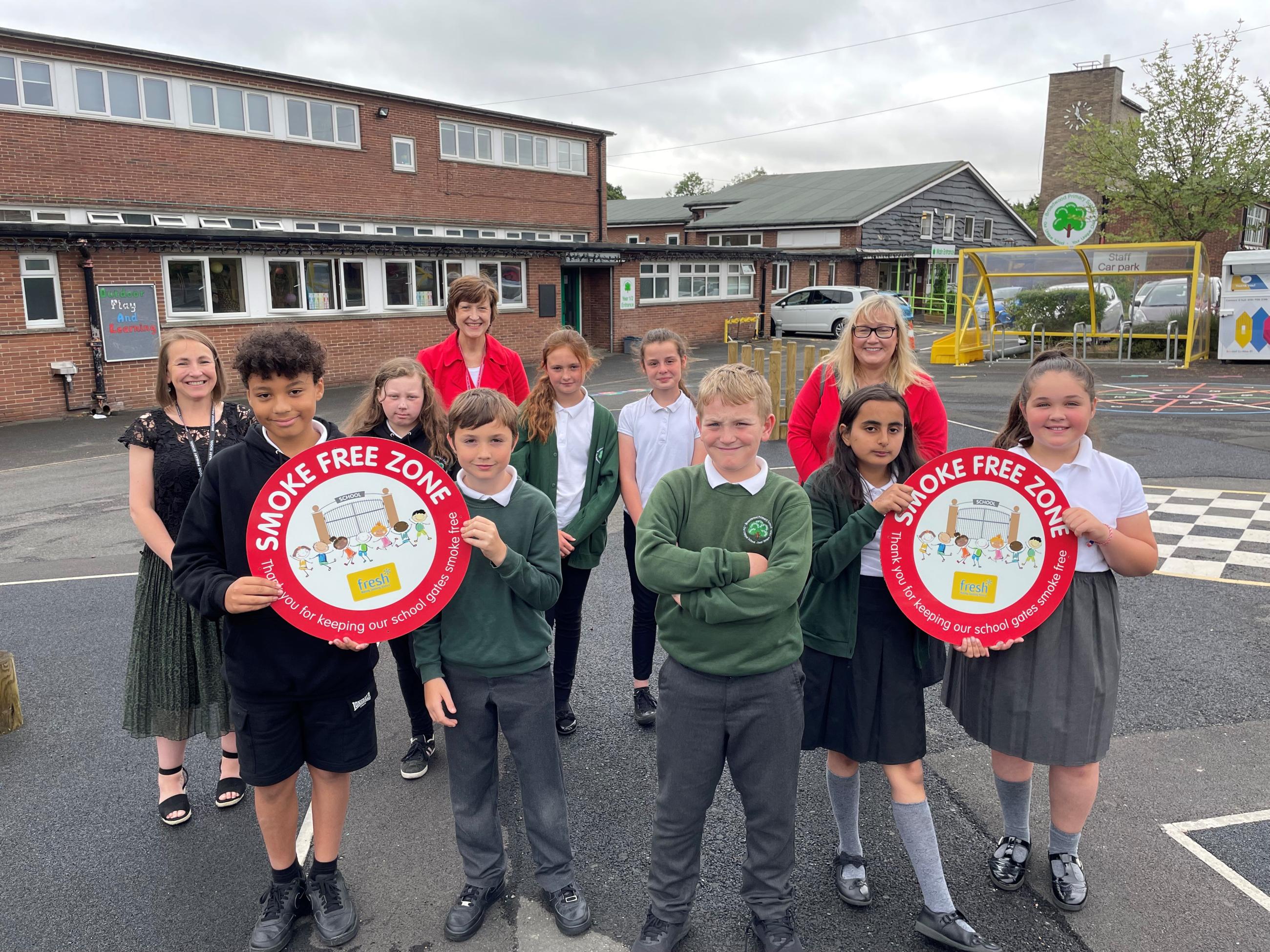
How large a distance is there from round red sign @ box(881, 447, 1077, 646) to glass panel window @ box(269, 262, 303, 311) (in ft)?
63.1

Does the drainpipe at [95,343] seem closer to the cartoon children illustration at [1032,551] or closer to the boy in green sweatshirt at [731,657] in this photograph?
the boy in green sweatshirt at [731,657]

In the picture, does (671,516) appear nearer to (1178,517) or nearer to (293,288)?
(1178,517)

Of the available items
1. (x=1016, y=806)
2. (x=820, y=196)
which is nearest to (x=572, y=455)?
(x=1016, y=806)

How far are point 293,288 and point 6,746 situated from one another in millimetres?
17195

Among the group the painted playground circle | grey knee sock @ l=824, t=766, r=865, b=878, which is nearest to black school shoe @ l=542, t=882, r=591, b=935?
grey knee sock @ l=824, t=766, r=865, b=878

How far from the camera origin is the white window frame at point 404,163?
87.4ft

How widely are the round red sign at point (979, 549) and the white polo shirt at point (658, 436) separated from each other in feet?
4.89

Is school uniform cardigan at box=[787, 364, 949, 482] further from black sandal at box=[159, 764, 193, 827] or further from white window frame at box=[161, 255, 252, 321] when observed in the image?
white window frame at box=[161, 255, 252, 321]

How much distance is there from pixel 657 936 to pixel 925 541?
1.51m

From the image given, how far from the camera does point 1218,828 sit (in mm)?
3377

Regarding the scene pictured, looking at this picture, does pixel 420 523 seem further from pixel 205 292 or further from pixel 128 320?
pixel 205 292

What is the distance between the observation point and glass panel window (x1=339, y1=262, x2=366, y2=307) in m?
20.7

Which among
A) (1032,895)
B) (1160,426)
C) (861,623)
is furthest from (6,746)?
(1160,426)

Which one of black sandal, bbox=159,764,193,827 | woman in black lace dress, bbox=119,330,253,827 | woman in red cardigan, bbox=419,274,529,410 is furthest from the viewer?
woman in red cardigan, bbox=419,274,529,410
